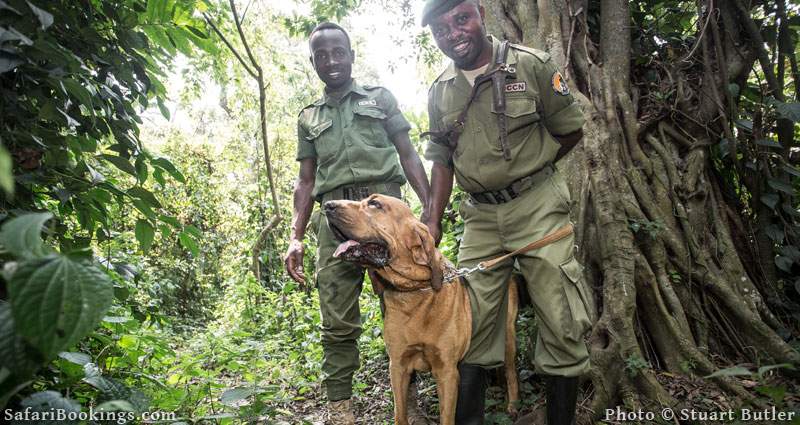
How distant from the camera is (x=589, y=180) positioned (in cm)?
366

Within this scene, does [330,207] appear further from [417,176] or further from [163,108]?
[417,176]

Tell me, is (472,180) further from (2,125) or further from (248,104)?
(248,104)

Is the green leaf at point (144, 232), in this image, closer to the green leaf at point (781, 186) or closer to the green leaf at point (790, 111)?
the green leaf at point (790, 111)

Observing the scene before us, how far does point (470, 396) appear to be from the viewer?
8.72ft

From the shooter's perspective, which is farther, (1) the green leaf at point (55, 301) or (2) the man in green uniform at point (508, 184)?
(2) the man in green uniform at point (508, 184)

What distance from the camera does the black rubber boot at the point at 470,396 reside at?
8.70 ft

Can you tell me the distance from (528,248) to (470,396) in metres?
0.91

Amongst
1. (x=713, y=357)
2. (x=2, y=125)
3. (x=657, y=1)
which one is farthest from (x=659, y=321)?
(x=2, y=125)

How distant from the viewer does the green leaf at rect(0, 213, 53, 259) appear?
77cm

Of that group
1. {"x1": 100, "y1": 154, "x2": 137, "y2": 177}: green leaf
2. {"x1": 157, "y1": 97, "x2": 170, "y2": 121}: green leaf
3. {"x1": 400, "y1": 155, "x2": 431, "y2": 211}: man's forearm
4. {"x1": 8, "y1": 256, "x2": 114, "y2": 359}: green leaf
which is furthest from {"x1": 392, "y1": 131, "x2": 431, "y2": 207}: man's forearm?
{"x1": 8, "y1": 256, "x2": 114, "y2": 359}: green leaf

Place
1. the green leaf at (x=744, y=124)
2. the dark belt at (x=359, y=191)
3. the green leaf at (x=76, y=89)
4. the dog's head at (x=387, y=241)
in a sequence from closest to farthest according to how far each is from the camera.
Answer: the green leaf at (x=76, y=89) < the dog's head at (x=387, y=241) < the dark belt at (x=359, y=191) < the green leaf at (x=744, y=124)

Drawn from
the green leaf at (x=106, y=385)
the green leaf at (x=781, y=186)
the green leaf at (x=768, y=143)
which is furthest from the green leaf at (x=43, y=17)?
the green leaf at (x=781, y=186)

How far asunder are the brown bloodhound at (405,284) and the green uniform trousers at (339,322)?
0.76 meters

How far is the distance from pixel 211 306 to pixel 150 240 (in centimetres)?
933
